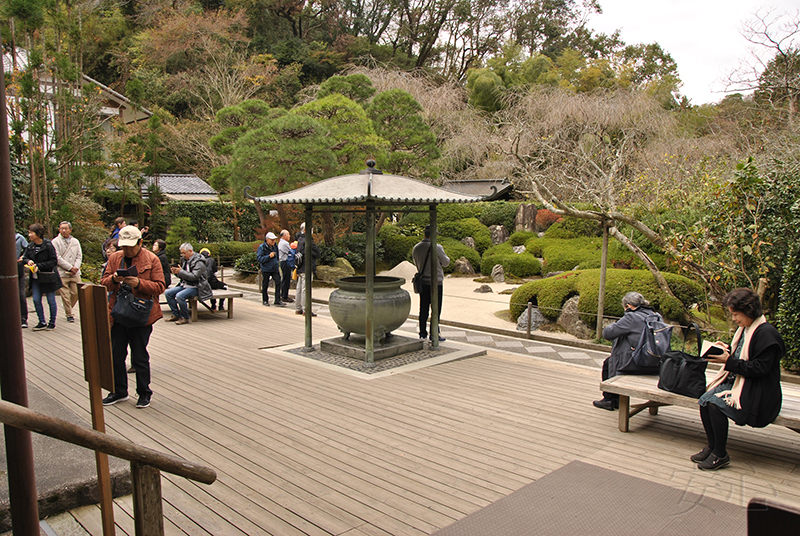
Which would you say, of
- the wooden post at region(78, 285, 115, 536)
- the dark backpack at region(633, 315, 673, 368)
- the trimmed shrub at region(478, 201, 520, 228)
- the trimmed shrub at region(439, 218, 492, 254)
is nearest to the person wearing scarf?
the dark backpack at region(633, 315, 673, 368)

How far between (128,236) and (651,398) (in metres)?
4.80

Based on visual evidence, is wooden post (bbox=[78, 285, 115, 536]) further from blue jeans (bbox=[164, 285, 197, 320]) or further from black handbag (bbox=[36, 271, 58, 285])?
blue jeans (bbox=[164, 285, 197, 320])

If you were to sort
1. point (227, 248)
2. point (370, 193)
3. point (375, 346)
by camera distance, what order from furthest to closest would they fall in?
point (227, 248) < point (375, 346) < point (370, 193)

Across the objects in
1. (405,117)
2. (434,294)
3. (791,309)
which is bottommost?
Answer: (434,294)

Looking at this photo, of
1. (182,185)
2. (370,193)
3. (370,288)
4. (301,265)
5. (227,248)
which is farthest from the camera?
(182,185)

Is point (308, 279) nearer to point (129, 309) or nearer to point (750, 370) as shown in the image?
point (129, 309)

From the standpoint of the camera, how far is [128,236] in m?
5.18

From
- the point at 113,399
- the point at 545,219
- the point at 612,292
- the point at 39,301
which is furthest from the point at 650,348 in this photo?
the point at 545,219

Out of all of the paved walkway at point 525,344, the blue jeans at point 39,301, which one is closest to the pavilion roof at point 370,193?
the paved walkway at point 525,344

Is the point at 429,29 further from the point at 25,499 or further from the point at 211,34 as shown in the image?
the point at 25,499

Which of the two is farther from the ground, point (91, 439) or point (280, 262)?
point (91, 439)

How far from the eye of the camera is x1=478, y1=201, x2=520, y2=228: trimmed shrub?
22125 mm

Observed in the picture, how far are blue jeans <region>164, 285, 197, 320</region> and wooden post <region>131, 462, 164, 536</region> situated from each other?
7.92 m

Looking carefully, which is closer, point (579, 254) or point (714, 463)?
point (714, 463)
